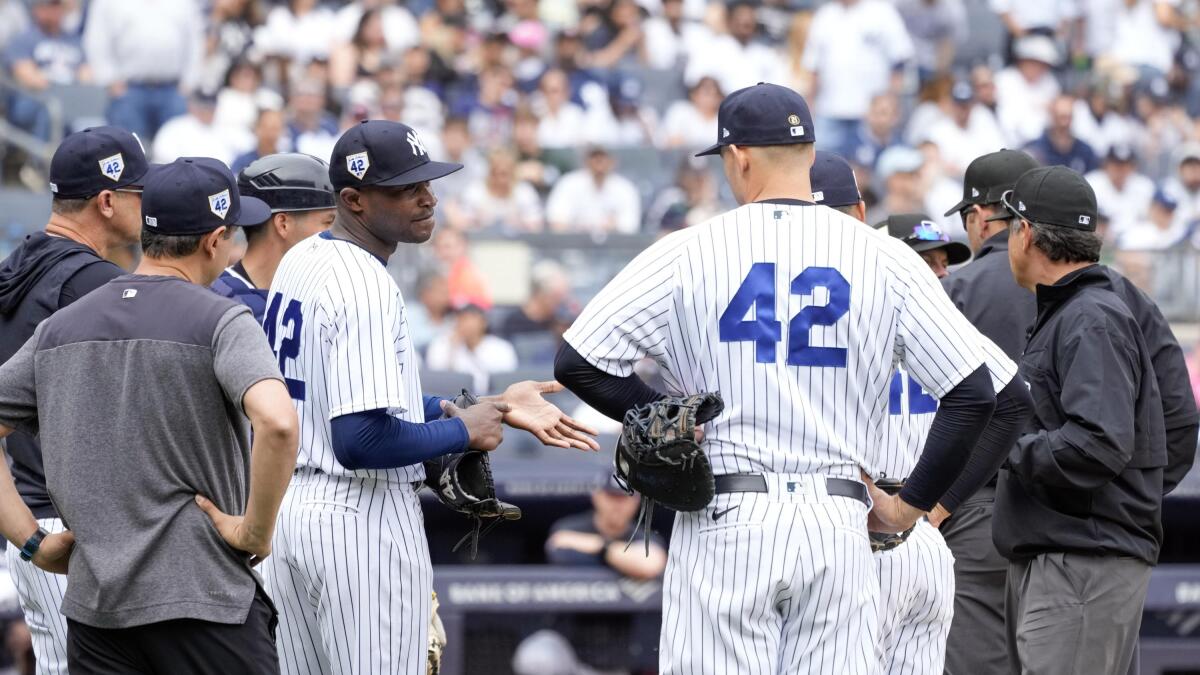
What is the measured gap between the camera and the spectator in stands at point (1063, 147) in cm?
1238

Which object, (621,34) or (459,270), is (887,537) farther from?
(621,34)

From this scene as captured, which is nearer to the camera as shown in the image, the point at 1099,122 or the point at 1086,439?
the point at 1086,439

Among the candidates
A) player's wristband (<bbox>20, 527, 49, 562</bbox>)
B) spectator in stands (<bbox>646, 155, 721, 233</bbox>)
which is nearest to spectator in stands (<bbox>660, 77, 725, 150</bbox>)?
spectator in stands (<bbox>646, 155, 721, 233</bbox>)

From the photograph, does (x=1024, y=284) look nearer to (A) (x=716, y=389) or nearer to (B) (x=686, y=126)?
(A) (x=716, y=389)

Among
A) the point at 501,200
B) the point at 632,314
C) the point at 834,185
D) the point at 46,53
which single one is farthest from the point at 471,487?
the point at 46,53

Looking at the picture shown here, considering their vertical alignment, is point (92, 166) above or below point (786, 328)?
above

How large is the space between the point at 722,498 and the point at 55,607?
5.80 feet

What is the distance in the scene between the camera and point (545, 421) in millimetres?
3939

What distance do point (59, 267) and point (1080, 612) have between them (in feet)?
9.27

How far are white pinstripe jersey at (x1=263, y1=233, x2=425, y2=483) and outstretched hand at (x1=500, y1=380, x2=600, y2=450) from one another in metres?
0.26

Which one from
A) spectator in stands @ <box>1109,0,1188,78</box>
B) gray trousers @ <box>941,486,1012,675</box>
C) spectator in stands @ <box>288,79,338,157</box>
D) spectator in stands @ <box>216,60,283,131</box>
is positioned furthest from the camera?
spectator in stands @ <box>1109,0,1188,78</box>

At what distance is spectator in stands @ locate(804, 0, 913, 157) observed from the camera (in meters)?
12.8

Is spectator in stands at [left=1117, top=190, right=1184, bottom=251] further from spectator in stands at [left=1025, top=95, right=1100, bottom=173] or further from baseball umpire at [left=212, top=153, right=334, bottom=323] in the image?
baseball umpire at [left=212, top=153, right=334, bottom=323]

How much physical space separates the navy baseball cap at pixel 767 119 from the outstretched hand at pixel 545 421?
754 mm
